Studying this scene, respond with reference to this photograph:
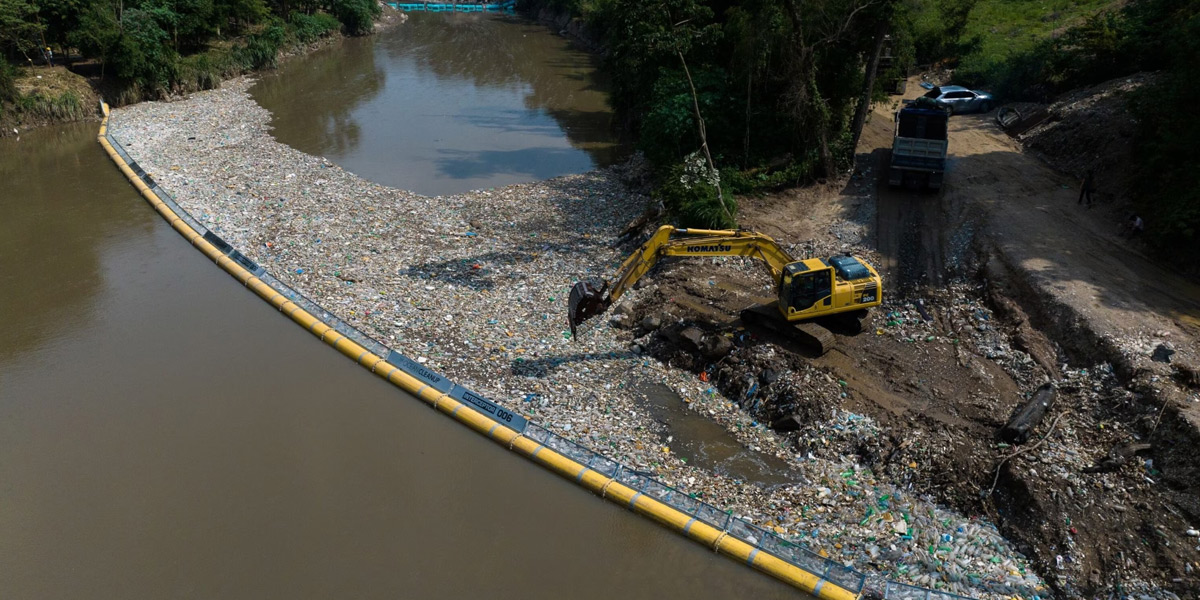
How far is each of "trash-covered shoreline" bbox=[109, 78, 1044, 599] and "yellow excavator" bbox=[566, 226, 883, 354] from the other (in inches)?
52.1

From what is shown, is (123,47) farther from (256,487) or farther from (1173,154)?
(1173,154)

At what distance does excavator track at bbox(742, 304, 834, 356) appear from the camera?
12109 millimetres

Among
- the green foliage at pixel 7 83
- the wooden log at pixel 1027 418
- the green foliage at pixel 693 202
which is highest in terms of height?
the green foliage at pixel 7 83

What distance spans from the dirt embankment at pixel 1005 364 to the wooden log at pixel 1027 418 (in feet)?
0.41

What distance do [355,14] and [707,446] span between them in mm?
47136

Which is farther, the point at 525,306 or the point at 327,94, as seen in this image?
the point at 327,94

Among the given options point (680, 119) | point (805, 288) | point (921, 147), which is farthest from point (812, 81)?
point (805, 288)

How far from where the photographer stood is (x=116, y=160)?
960 inches

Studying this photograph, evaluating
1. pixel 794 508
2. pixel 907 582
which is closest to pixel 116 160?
pixel 794 508

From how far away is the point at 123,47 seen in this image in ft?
96.4

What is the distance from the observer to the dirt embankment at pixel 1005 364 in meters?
9.13

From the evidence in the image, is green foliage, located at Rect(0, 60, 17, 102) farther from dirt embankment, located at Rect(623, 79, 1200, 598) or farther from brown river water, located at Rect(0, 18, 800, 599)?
dirt embankment, located at Rect(623, 79, 1200, 598)

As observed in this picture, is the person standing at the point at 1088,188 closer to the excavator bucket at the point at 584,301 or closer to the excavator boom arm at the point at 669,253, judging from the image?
the excavator boom arm at the point at 669,253

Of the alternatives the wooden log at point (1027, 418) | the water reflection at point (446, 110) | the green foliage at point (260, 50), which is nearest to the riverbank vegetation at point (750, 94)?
the water reflection at point (446, 110)
